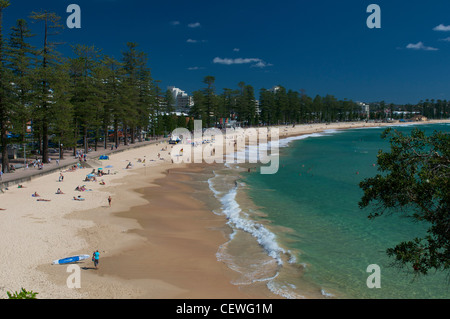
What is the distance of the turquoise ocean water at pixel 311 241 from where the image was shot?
11695 mm

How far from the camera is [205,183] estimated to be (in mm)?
28516

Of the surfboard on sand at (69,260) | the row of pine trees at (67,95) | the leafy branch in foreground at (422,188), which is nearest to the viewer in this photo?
Answer: the leafy branch in foreground at (422,188)

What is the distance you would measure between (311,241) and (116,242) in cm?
946

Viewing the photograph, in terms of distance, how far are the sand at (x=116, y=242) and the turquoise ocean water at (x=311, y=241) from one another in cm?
115

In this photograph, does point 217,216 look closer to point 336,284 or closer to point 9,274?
point 336,284

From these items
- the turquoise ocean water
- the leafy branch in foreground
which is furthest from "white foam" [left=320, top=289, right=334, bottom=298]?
the leafy branch in foreground

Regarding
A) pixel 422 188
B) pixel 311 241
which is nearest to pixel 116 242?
pixel 311 241

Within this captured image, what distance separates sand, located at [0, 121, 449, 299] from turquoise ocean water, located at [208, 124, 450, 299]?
1154 mm

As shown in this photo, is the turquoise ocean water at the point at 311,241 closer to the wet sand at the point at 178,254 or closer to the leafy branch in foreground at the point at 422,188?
the wet sand at the point at 178,254

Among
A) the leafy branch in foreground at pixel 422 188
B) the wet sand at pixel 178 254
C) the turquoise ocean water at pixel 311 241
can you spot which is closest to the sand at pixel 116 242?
the wet sand at pixel 178 254

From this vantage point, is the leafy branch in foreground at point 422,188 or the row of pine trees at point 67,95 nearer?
the leafy branch in foreground at point 422,188

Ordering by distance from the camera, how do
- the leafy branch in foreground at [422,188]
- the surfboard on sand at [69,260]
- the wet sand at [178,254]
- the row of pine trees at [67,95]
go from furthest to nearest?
the row of pine trees at [67,95] → the surfboard on sand at [69,260] → the wet sand at [178,254] → the leafy branch in foreground at [422,188]
